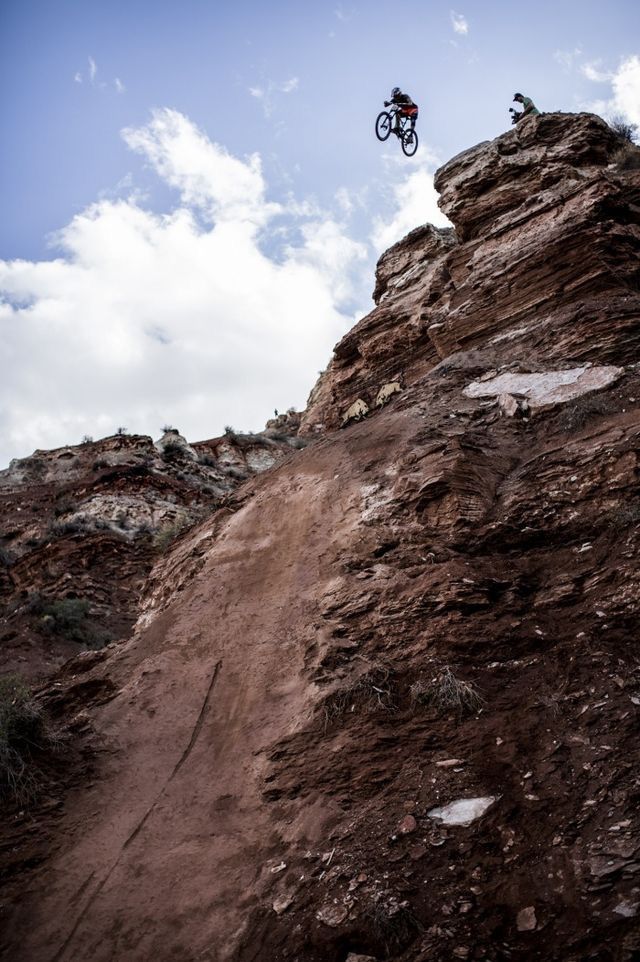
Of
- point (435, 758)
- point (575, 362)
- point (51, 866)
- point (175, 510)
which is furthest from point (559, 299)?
point (175, 510)

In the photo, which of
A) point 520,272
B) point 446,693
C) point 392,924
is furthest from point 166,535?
point 392,924

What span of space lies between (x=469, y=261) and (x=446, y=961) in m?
16.0

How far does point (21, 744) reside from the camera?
7285 mm

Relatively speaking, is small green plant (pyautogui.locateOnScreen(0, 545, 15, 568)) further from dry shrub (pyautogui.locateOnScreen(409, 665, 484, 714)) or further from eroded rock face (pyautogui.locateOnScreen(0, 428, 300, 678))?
dry shrub (pyautogui.locateOnScreen(409, 665, 484, 714))

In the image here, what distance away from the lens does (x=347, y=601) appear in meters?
8.10

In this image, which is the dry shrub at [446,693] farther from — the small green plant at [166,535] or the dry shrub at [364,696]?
the small green plant at [166,535]

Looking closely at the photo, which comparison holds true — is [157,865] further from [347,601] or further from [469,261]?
[469,261]

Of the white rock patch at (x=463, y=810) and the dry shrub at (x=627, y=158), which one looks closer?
the white rock patch at (x=463, y=810)

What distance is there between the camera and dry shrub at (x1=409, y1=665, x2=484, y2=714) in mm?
5969

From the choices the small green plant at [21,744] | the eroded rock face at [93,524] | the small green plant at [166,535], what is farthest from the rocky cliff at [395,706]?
the small green plant at [166,535]

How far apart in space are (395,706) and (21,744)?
184 inches

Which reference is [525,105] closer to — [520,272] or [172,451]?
[520,272]

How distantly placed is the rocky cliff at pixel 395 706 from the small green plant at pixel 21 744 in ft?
0.94

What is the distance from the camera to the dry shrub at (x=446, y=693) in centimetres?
597
